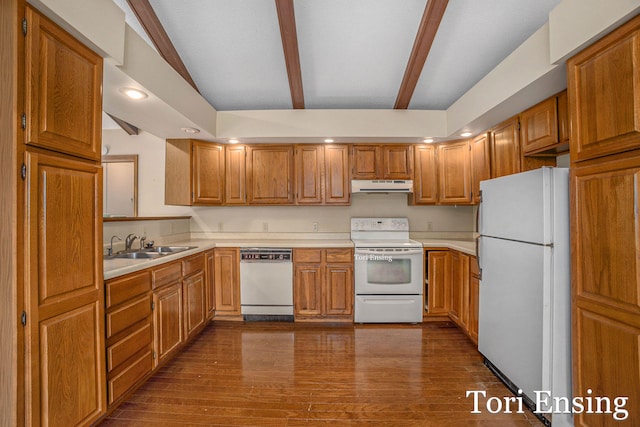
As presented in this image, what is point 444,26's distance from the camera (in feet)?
7.38

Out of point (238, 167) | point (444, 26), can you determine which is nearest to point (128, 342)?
point (238, 167)

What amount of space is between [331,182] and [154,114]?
207 cm

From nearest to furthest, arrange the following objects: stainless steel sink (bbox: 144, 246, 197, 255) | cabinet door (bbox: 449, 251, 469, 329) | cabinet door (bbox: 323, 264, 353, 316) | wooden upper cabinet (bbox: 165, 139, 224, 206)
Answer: cabinet door (bbox: 449, 251, 469, 329), stainless steel sink (bbox: 144, 246, 197, 255), cabinet door (bbox: 323, 264, 353, 316), wooden upper cabinet (bbox: 165, 139, 224, 206)

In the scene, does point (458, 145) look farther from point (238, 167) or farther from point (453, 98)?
point (238, 167)

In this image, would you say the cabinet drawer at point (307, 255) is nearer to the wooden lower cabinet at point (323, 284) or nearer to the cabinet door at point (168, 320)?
the wooden lower cabinet at point (323, 284)

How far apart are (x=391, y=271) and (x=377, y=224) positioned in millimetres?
820

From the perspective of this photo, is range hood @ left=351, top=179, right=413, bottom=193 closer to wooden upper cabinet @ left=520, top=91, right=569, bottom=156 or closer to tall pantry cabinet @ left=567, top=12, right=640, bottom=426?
wooden upper cabinet @ left=520, top=91, right=569, bottom=156

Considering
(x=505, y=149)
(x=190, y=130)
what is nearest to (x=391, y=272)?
(x=505, y=149)

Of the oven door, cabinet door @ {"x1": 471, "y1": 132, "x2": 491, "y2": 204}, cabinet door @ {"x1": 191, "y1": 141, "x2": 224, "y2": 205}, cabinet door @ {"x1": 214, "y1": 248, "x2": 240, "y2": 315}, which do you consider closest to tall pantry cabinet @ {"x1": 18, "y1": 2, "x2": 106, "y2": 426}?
cabinet door @ {"x1": 214, "y1": 248, "x2": 240, "y2": 315}

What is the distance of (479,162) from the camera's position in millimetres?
3084

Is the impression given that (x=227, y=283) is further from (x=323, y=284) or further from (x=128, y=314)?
(x=128, y=314)

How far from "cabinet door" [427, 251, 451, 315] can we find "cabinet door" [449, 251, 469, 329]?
69mm

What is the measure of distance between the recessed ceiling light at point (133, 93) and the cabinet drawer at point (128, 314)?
158cm

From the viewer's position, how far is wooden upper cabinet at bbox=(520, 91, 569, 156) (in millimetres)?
2006
